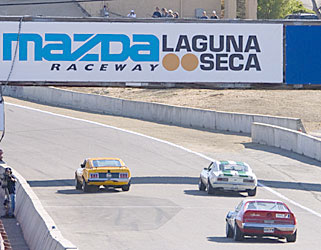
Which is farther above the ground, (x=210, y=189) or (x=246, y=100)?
(x=246, y=100)

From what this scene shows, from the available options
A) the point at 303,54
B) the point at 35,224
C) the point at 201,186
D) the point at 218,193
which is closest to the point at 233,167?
the point at 218,193

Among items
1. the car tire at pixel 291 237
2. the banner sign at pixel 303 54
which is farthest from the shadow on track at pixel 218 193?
the car tire at pixel 291 237

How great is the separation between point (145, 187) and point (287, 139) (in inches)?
544

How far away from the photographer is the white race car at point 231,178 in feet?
99.4

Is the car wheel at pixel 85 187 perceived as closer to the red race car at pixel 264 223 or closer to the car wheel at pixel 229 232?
the car wheel at pixel 229 232

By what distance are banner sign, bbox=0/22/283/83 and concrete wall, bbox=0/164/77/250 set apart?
8.23m

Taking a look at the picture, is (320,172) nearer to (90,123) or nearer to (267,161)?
(267,161)

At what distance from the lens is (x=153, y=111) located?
5809 centimetres

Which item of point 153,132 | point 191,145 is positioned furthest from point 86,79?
point 153,132

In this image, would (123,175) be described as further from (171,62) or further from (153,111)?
(153,111)

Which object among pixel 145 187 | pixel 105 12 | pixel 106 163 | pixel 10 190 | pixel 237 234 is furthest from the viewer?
pixel 105 12

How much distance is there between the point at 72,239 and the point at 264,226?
519 centimetres

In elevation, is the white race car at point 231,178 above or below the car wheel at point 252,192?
above

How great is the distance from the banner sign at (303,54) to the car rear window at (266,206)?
15.2m
